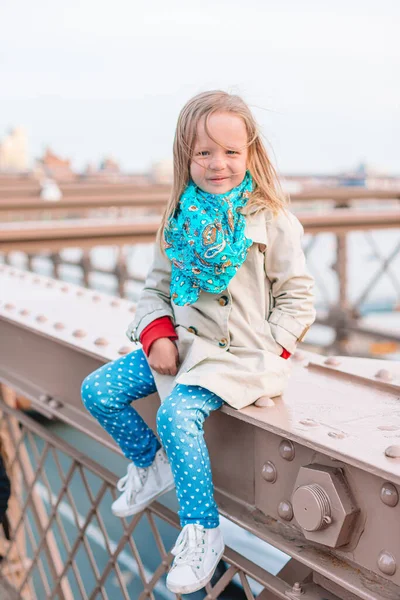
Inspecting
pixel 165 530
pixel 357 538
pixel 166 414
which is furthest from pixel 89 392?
pixel 165 530

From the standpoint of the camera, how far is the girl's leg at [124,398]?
203cm

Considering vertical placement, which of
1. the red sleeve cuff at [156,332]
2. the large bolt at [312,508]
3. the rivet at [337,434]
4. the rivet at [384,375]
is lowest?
the large bolt at [312,508]

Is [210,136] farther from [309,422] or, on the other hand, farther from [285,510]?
[285,510]

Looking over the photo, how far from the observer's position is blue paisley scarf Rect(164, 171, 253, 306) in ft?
6.09

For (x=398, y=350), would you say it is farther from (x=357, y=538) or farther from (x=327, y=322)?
(x=357, y=538)

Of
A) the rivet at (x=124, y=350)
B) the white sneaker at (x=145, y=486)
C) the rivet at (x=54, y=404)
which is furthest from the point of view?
the rivet at (x=54, y=404)

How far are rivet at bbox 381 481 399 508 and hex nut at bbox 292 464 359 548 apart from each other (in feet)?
0.31

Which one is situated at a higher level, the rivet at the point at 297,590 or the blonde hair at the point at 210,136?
the blonde hair at the point at 210,136

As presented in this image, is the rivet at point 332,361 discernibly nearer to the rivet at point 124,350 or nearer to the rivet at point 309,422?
the rivet at point 309,422

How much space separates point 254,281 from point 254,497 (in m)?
0.55

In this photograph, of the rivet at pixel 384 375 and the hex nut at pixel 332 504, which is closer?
the hex nut at pixel 332 504

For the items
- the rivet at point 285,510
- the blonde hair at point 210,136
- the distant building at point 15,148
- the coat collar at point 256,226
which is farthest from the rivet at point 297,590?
the distant building at point 15,148

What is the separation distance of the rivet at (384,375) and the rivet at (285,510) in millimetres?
414

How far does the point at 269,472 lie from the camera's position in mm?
1703
